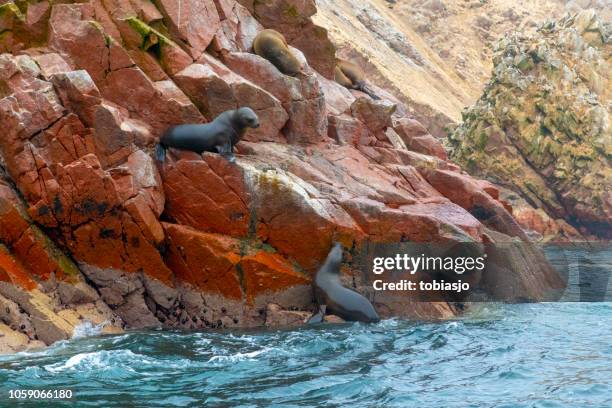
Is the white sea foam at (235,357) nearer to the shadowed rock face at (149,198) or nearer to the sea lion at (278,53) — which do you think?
the shadowed rock face at (149,198)

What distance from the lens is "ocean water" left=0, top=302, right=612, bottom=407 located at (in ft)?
30.0

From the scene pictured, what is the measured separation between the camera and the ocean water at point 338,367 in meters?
9.13

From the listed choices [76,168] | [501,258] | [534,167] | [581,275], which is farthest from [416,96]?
[76,168]

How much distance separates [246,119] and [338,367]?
19.1ft

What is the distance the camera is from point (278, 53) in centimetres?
1681

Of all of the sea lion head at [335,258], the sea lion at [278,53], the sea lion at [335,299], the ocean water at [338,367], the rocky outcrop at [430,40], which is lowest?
the ocean water at [338,367]

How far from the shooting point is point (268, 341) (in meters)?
12.1

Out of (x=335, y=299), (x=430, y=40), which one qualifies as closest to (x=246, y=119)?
(x=335, y=299)

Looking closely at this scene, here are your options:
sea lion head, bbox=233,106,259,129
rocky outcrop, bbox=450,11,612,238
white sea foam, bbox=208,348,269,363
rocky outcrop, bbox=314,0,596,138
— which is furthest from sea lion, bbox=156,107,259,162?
rocky outcrop, bbox=314,0,596,138

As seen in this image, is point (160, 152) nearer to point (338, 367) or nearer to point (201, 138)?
point (201, 138)

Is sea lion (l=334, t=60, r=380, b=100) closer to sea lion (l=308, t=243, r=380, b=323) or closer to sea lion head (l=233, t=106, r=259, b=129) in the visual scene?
sea lion head (l=233, t=106, r=259, b=129)

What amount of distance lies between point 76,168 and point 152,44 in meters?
3.44

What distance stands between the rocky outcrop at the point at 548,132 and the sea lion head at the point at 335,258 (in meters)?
26.3

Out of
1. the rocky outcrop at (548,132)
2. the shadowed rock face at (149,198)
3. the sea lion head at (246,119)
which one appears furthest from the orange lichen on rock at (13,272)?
the rocky outcrop at (548,132)
